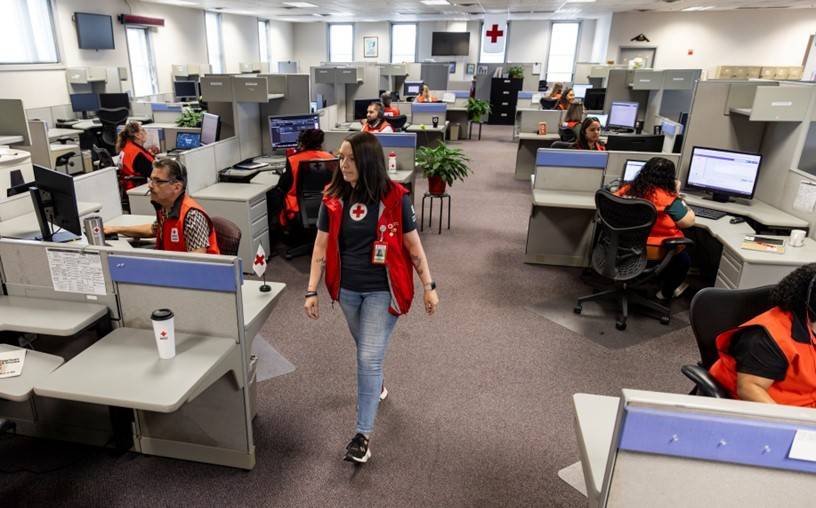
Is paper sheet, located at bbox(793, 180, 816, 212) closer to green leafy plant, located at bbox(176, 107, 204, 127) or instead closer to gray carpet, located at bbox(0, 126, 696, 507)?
gray carpet, located at bbox(0, 126, 696, 507)

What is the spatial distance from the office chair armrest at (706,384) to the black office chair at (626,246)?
4.30 feet

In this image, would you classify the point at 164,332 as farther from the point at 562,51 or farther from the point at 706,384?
the point at 562,51

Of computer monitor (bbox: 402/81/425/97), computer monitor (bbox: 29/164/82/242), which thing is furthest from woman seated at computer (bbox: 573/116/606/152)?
computer monitor (bbox: 402/81/425/97)

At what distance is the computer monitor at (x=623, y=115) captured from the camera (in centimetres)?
647

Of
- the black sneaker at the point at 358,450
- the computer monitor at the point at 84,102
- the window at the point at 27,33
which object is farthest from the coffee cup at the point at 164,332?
the window at the point at 27,33

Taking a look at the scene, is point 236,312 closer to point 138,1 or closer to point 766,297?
point 766,297

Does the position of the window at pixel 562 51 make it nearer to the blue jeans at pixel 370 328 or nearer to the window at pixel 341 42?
the window at pixel 341 42

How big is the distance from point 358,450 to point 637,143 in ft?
12.1

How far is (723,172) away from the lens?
144 inches

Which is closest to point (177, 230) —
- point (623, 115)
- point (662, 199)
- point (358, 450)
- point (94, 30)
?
point (358, 450)

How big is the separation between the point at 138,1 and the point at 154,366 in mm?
9745

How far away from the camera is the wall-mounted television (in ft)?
44.8

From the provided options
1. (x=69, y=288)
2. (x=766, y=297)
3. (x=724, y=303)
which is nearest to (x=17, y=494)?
(x=69, y=288)

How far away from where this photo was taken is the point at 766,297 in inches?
71.2
